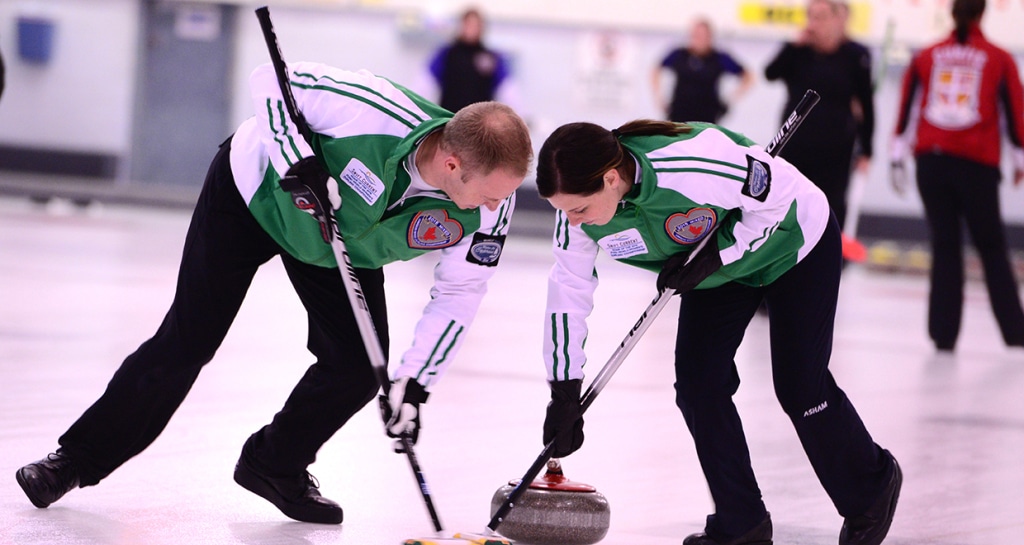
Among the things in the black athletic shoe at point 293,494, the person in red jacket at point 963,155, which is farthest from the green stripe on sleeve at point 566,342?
the person in red jacket at point 963,155

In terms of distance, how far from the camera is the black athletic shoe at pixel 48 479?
9.86ft

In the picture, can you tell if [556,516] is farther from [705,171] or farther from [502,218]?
[705,171]

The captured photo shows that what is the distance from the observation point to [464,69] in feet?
35.2

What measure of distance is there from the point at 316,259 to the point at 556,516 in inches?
31.9

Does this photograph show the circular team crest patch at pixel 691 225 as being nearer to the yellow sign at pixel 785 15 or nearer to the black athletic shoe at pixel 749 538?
the black athletic shoe at pixel 749 538

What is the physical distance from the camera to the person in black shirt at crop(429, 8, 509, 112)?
10.6 m

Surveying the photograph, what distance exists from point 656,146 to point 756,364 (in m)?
3.36

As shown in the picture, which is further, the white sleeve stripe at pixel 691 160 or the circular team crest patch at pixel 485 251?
the circular team crest patch at pixel 485 251

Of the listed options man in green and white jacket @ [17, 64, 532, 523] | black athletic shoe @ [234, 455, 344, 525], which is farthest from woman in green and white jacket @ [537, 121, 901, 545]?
black athletic shoe @ [234, 455, 344, 525]

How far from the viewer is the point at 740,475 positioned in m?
3.12

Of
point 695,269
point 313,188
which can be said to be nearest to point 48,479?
point 313,188

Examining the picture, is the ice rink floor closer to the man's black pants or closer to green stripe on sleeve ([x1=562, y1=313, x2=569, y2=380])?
the man's black pants

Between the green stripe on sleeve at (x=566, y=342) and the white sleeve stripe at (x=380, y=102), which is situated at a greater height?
the white sleeve stripe at (x=380, y=102)

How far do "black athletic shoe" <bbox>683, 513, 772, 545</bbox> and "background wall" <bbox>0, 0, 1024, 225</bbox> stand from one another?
9.50 metres
